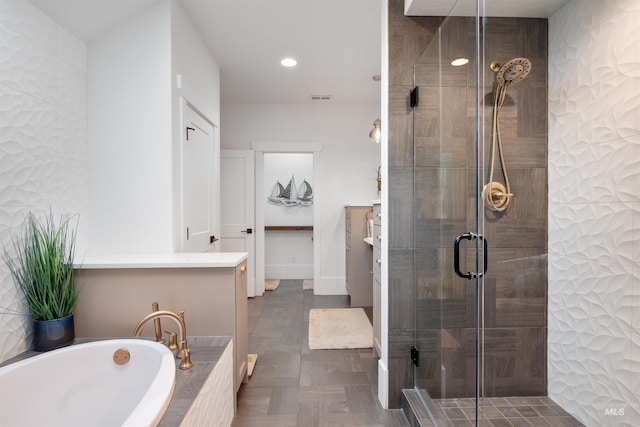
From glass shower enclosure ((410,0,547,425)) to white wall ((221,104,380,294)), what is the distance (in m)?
2.45

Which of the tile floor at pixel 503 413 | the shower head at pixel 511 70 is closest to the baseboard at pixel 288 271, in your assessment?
the tile floor at pixel 503 413

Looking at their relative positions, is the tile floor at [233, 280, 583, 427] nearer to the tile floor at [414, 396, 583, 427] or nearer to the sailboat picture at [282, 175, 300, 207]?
the tile floor at [414, 396, 583, 427]

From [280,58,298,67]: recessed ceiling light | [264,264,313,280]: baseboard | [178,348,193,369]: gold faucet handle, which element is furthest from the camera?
[264,264,313,280]: baseboard

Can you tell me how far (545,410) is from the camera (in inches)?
62.7

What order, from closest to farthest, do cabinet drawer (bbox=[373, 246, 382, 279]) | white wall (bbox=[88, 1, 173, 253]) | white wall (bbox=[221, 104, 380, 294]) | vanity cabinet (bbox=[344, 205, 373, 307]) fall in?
white wall (bbox=[88, 1, 173, 253]) → cabinet drawer (bbox=[373, 246, 382, 279]) → vanity cabinet (bbox=[344, 205, 373, 307]) → white wall (bbox=[221, 104, 380, 294])

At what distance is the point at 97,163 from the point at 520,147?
7.98 feet

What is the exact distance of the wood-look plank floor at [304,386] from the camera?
5.82 ft

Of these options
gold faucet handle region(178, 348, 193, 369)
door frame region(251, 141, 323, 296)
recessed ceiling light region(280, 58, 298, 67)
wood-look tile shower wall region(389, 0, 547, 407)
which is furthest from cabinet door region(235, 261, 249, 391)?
door frame region(251, 141, 323, 296)

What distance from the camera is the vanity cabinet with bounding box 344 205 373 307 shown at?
3.74 meters

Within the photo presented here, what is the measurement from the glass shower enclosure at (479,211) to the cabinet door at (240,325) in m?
1.03

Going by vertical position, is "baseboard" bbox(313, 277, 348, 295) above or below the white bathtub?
below

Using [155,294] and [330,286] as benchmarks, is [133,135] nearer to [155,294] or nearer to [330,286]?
[155,294]

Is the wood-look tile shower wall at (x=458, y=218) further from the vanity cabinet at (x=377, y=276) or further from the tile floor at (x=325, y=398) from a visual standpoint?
the vanity cabinet at (x=377, y=276)

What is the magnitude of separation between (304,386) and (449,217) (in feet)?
4.75
